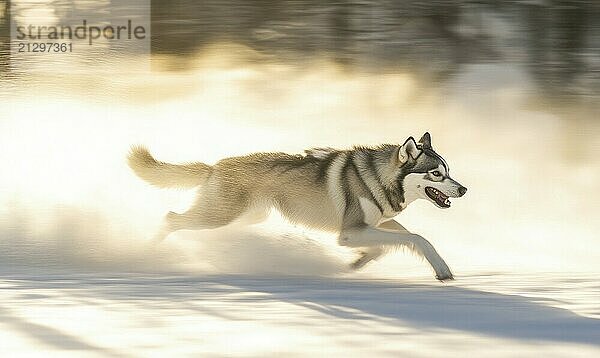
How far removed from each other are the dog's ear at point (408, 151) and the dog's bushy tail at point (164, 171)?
108 cm

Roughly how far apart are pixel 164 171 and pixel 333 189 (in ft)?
3.26

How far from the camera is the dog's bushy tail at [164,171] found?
6022mm

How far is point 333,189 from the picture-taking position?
225 inches

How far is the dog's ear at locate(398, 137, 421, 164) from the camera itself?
5.59 m

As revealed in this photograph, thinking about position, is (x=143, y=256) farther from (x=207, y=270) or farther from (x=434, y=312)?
(x=434, y=312)

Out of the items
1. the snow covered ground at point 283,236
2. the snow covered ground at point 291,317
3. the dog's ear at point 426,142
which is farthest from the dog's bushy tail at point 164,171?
the dog's ear at point 426,142

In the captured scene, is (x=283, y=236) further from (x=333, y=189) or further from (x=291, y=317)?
(x=291, y=317)

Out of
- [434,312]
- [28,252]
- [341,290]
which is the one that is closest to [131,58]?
[28,252]

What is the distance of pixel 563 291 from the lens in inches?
192

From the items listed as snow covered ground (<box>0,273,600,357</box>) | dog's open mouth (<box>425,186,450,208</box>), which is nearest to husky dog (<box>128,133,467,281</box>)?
dog's open mouth (<box>425,186,450,208</box>)

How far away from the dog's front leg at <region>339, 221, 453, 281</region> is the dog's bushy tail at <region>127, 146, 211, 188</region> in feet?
3.11

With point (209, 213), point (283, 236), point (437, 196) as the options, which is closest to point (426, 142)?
point (437, 196)

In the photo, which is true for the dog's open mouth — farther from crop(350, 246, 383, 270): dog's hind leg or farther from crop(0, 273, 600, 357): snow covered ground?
crop(0, 273, 600, 357): snow covered ground

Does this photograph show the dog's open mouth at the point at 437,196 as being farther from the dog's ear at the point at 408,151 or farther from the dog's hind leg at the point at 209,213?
the dog's hind leg at the point at 209,213
